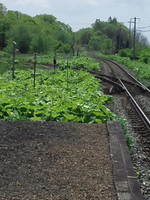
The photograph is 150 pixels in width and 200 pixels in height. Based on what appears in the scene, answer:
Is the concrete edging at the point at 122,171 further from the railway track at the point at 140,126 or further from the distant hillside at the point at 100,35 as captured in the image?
the distant hillside at the point at 100,35

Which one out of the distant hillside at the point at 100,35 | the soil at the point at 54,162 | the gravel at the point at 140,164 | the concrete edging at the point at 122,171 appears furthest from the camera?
the distant hillside at the point at 100,35

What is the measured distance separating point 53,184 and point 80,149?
196 cm

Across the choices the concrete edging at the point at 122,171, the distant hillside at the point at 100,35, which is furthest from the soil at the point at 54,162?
the distant hillside at the point at 100,35

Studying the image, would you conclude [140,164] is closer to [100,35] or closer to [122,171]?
[122,171]

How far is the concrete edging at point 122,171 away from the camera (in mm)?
5634

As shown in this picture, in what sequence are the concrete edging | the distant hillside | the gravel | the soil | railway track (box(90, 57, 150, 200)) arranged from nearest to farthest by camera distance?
1. the soil
2. the concrete edging
3. the gravel
4. railway track (box(90, 57, 150, 200))
5. the distant hillside

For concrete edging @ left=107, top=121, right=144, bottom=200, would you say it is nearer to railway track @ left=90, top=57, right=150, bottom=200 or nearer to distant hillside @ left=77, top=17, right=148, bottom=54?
railway track @ left=90, top=57, right=150, bottom=200

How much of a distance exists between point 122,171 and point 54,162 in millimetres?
1130

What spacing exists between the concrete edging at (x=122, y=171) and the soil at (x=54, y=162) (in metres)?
0.11

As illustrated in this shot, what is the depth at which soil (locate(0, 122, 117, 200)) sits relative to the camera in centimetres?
553

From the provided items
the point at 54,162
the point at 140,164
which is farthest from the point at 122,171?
the point at 140,164

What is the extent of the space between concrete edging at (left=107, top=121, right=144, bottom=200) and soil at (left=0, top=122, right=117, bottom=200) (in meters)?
0.11

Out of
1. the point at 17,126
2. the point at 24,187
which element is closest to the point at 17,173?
the point at 24,187

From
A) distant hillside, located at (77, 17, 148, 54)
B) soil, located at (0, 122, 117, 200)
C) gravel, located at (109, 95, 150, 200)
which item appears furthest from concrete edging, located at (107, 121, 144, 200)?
distant hillside, located at (77, 17, 148, 54)
